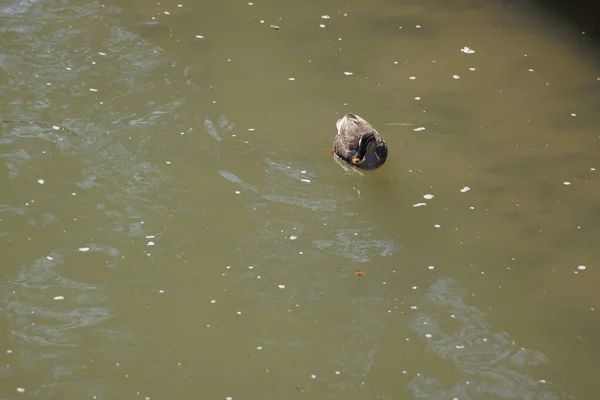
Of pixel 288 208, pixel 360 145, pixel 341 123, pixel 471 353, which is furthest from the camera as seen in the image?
pixel 341 123

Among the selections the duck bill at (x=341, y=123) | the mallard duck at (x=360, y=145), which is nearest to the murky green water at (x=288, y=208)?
the mallard duck at (x=360, y=145)

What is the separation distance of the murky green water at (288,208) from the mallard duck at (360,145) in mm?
136

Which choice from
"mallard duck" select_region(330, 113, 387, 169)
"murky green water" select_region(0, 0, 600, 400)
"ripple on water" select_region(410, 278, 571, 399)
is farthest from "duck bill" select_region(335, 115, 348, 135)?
"ripple on water" select_region(410, 278, 571, 399)

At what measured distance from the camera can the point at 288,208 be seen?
5.51 m

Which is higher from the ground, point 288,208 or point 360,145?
point 360,145

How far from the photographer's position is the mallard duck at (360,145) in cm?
579

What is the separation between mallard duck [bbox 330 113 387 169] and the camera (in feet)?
19.0

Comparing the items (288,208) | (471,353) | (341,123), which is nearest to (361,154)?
(341,123)

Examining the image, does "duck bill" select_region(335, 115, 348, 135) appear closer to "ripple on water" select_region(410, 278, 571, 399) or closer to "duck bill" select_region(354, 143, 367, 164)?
"duck bill" select_region(354, 143, 367, 164)

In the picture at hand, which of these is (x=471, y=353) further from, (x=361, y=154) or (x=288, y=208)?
(x=361, y=154)

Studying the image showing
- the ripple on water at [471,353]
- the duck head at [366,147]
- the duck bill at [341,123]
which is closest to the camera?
the ripple on water at [471,353]

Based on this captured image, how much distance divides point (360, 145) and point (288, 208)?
790 millimetres

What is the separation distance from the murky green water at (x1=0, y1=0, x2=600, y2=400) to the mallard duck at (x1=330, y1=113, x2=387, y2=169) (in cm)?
14

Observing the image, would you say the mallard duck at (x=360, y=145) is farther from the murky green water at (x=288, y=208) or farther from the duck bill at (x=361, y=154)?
the murky green water at (x=288, y=208)
